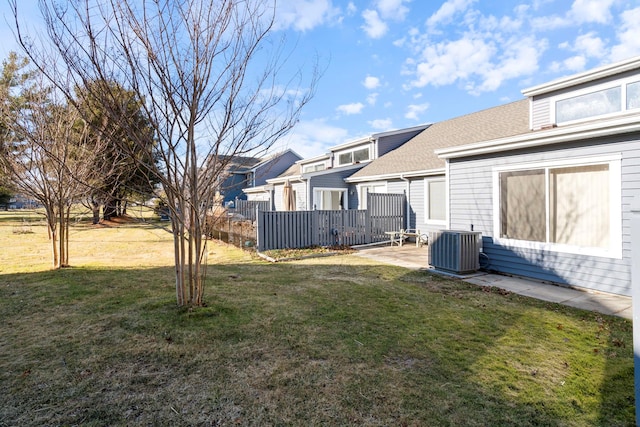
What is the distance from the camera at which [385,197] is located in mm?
12727

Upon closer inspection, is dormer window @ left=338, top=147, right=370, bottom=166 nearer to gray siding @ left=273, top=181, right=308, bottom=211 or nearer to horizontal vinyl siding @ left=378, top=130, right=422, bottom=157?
horizontal vinyl siding @ left=378, top=130, right=422, bottom=157

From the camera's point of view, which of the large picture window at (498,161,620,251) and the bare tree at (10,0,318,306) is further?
the large picture window at (498,161,620,251)

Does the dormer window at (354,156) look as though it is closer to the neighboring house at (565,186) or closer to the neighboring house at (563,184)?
the neighboring house at (563,184)

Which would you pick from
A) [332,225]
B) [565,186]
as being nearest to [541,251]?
[565,186]

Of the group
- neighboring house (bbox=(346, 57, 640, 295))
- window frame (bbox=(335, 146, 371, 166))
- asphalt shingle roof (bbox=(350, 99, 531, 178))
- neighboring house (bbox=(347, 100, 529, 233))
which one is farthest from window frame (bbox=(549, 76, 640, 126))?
window frame (bbox=(335, 146, 371, 166))

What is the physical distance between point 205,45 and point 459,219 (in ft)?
22.7

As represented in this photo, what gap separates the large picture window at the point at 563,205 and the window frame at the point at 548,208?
17mm

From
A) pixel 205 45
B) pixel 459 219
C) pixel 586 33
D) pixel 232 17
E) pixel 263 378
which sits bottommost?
pixel 263 378

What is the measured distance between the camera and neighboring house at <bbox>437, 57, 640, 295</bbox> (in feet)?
18.1

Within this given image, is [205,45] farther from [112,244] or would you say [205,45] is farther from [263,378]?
[112,244]

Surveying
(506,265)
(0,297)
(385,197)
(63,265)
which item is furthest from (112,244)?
(506,265)

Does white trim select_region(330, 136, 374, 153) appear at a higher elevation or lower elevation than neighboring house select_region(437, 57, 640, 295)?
higher

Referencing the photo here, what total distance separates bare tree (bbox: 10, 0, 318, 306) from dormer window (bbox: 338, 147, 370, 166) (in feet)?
45.4

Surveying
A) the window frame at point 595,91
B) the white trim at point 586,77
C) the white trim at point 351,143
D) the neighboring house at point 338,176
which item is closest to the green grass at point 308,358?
the window frame at point 595,91
